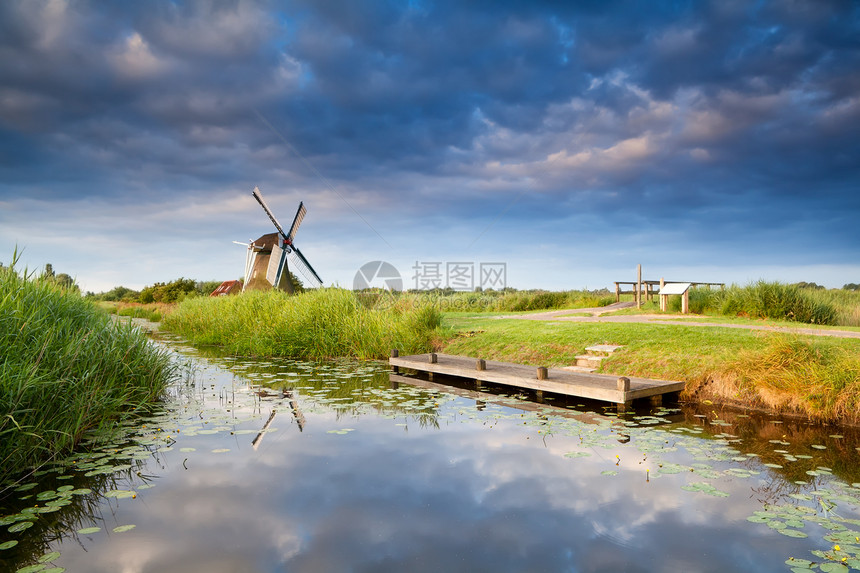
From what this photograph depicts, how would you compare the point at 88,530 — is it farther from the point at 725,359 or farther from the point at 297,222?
the point at 297,222

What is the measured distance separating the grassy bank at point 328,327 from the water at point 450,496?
6.24m

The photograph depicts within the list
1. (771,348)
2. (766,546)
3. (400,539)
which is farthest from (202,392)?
(771,348)

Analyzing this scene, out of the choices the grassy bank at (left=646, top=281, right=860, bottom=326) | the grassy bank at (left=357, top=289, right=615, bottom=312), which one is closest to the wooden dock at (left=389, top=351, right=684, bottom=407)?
the grassy bank at (left=646, top=281, right=860, bottom=326)

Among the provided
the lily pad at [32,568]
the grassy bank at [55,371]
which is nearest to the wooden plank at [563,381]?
the grassy bank at [55,371]

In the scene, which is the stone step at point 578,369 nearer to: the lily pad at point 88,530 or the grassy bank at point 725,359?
the grassy bank at point 725,359

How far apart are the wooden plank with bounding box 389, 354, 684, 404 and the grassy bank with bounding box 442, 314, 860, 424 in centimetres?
70

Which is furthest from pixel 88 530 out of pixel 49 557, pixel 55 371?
pixel 55 371

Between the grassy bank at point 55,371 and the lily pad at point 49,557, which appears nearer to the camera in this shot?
the lily pad at point 49,557

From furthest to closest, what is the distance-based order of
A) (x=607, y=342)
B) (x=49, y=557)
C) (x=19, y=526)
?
(x=607, y=342), (x=19, y=526), (x=49, y=557)

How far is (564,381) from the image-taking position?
855 cm

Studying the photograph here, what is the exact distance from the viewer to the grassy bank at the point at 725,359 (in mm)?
7191

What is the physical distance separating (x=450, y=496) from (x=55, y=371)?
14.8 ft

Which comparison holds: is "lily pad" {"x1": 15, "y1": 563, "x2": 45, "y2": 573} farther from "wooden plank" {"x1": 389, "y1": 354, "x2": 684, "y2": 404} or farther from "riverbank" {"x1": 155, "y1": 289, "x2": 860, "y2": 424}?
"riverbank" {"x1": 155, "y1": 289, "x2": 860, "y2": 424}

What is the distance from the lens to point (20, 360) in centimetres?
535
